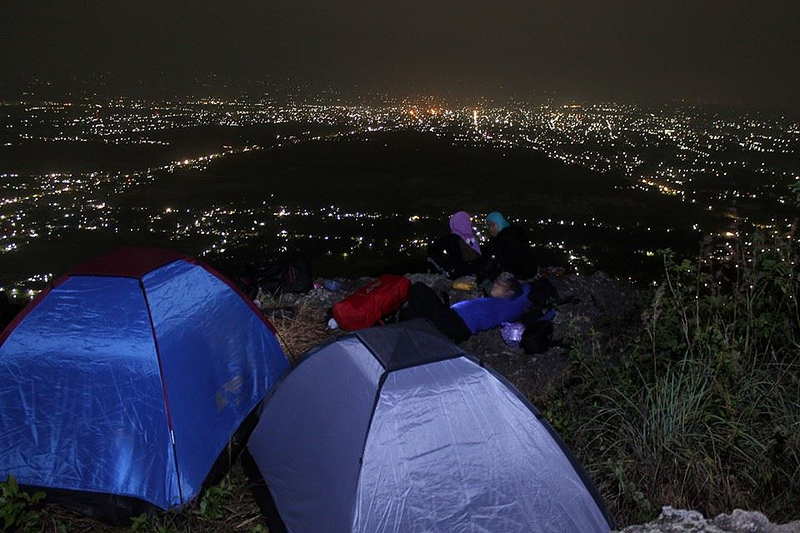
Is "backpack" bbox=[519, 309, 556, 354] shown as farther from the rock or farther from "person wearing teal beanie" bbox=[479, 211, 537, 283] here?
the rock

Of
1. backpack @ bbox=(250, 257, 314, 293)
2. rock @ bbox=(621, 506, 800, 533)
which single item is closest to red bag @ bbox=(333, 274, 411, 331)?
backpack @ bbox=(250, 257, 314, 293)

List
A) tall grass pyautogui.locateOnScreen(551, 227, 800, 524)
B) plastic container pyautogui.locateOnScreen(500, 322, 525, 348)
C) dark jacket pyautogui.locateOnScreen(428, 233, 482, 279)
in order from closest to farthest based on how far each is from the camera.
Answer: tall grass pyautogui.locateOnScreen(551, 227, 800, 524) < plastic container pyautogui.locateOnScreen(500, 322, 525, 348) < dark jacket pyautogui.locateOnScreen(428, 233, 482, 279)

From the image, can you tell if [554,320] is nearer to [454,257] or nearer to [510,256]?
[510,256]

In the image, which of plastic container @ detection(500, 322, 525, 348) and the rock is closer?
the rock

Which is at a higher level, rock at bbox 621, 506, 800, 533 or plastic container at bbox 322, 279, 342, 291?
rock at bbox 621, 506, 800, 533

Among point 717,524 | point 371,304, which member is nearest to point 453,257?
point 371,304

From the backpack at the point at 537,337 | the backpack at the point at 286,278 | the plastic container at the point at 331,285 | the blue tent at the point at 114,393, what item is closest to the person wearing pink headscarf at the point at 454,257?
the plastic container at the point at 331,285
